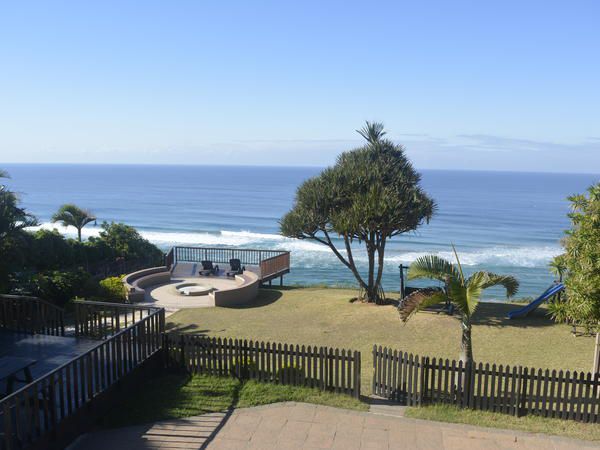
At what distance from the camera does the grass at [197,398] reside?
9.08 meters

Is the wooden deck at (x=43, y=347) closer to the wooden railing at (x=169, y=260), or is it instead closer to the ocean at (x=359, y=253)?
the wooden railing at (x=169, y=260)

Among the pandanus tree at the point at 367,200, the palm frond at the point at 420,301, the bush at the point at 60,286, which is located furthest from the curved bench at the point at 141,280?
the palm frond at the point at 420,301

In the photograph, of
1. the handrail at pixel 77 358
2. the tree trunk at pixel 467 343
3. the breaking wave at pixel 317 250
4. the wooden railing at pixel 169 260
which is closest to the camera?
the handrail at pixel 77 358

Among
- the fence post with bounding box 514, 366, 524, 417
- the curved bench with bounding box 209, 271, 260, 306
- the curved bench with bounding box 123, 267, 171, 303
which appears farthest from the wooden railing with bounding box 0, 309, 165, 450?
the curved bench with bounding box 123, 267, 171, 303

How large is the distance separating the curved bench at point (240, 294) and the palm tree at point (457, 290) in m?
10.1

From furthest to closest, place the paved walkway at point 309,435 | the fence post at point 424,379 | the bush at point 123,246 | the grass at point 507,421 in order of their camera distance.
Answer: the bush at point 123,246 → the fence post at point 424,379 → the grass at point 507,421 → the paved walkway at point 309,435

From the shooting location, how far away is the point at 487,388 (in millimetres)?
9531

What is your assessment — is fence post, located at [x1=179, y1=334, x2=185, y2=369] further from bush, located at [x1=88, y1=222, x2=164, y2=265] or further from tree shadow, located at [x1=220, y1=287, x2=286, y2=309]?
bush, located at [x1=88, y1=222, x2=164, y2=265]

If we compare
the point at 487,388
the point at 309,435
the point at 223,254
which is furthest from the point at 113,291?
the point at 487,388

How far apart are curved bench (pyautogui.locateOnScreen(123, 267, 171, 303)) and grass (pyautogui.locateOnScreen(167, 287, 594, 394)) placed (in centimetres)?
289

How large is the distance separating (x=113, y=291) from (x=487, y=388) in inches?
564

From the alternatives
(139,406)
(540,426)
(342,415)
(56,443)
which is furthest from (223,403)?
(540,426)

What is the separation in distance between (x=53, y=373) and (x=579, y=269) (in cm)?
890

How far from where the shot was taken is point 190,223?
7800 cm
